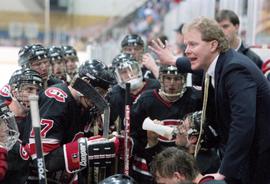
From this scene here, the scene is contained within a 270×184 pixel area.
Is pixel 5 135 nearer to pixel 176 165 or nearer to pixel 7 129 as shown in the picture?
pixel 7 129

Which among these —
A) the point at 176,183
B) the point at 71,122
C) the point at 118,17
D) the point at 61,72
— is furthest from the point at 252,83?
the point at 118,17

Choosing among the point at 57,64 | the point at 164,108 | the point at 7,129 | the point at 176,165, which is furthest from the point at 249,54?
the point at 7,129

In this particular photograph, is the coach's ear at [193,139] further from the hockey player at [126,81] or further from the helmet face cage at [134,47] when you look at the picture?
the helmet face cage at [134,47]

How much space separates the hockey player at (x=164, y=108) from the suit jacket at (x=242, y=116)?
0.58 m

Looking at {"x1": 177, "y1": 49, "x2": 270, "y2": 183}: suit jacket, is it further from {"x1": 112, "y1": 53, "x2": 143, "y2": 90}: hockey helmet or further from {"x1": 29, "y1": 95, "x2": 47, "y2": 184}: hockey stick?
{"x1": 112, "y1": 53, "x2": 143, "y2": 90}: hockey helmet

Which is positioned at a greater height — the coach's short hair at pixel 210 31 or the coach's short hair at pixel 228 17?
the coach's short hair at pixel 228 17

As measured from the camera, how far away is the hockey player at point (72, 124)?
2.50 meters

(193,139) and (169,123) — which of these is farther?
(169,123)

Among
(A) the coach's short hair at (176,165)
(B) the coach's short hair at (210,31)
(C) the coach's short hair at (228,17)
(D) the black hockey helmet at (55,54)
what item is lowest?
(A) the coach's short hair at (176,165)

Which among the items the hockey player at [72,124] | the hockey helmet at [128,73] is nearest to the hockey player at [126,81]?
the hockey helmet at [128,73]

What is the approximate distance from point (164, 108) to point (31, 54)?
3.44 ft

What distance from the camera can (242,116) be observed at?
2.16 metres

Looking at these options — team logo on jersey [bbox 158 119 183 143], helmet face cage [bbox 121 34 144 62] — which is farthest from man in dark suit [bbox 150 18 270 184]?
helmet face cage [bbox 121 34 144 62]

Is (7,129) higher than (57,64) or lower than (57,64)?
lower
